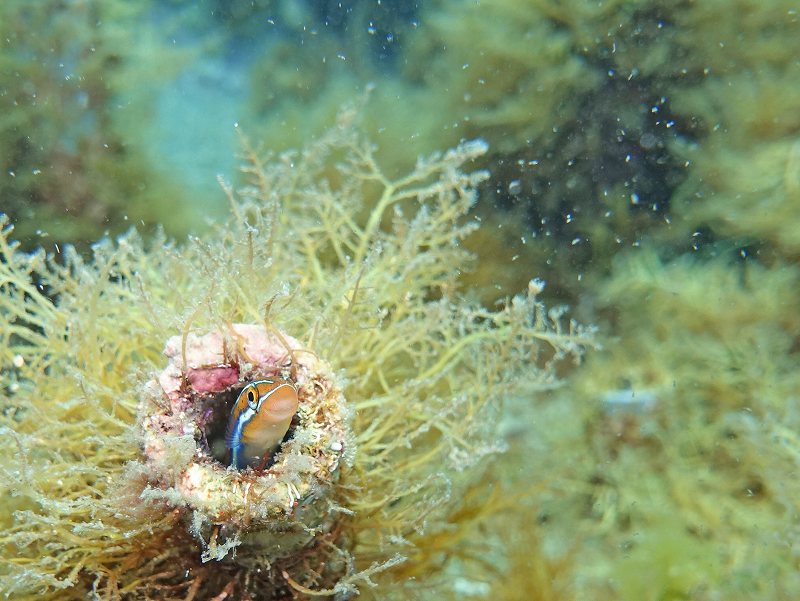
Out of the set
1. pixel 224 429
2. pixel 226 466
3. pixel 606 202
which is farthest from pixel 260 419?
pixel 606 202

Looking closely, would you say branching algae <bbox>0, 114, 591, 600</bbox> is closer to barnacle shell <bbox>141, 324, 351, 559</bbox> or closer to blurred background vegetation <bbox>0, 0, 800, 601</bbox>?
barnacle shell <bbox>141, 324, 351, 559</bbox>

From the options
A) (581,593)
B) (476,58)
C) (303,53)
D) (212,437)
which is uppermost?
(303,53)

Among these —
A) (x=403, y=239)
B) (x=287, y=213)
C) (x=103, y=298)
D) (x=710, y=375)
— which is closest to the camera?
(x=103, y=298)

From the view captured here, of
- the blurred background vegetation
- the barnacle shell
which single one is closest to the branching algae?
the barnacle shell

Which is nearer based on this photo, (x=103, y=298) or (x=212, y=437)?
(x=212, y=437)

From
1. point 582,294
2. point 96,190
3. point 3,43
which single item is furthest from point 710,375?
point 3,43

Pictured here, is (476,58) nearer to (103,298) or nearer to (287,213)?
(287,213)

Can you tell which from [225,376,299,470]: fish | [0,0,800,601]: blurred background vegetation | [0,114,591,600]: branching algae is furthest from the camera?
[0,0,800,601]: blurred background vegetation
